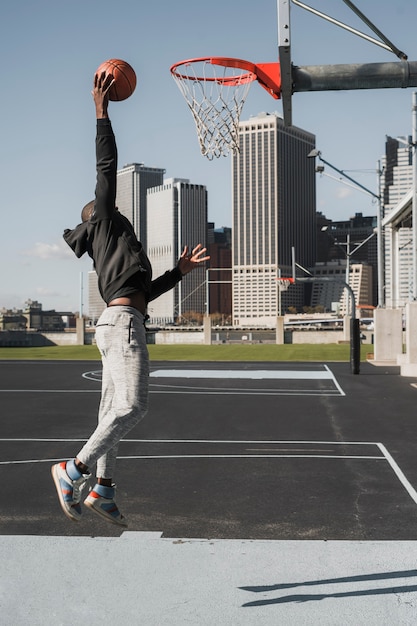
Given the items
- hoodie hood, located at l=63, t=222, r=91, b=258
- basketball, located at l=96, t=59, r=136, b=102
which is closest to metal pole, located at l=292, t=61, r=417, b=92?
basketball, located at l=96, t=59, r=136, b=102

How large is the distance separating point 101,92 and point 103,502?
9.64 feet

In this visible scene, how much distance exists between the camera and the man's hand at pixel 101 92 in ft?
15.8

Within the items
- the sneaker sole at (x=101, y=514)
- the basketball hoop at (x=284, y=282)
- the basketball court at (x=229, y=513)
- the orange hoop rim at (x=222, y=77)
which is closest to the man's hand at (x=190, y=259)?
the sneaker sole at (x=101, y=514)

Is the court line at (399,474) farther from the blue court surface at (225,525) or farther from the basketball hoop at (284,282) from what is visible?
the basketball hoop at (284,282)

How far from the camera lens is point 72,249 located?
502 cm

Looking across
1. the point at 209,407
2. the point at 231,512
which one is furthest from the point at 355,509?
the point at 209,407

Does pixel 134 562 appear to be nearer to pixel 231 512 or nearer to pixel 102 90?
pixel 231 512

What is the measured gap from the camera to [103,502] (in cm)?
A: 476

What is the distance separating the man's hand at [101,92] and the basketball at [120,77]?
0.09 meters

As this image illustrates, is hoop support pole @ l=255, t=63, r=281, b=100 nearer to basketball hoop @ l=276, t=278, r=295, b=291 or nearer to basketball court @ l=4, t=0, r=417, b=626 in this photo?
basketball court @ l=4, t=0, r=417, b=626

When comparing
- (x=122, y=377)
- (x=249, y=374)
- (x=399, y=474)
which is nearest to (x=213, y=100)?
(x=399, y=474)

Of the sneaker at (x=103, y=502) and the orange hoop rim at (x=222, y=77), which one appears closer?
the sneaker at (x=103, y=502)

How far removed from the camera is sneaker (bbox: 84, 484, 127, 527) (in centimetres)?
473

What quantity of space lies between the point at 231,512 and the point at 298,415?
8892mm
